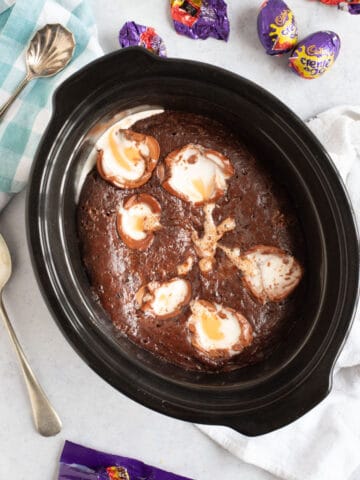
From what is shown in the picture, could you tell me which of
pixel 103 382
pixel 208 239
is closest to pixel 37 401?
pixel 103 382

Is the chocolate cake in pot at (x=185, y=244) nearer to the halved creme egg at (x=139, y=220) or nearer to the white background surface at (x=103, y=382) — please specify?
the halved creme egg at (x=139, y=220)

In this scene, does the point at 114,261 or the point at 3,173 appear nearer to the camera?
the point at 114,261

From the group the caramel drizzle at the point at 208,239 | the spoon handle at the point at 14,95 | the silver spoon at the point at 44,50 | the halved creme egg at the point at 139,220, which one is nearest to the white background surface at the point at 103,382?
the silver spoon at the point at 44,50

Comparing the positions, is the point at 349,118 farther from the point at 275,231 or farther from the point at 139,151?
the point at 139,151

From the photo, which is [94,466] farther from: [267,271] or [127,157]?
[127,157]

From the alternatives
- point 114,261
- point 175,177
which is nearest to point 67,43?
point 175,177

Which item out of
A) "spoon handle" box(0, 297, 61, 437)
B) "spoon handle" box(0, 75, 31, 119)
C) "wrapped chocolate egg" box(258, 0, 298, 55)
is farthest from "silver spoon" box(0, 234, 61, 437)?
"wrapped chocolate egg" box(258, 0, 298, 55)

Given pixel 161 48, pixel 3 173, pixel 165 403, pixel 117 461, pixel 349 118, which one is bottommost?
pixel 117 461
